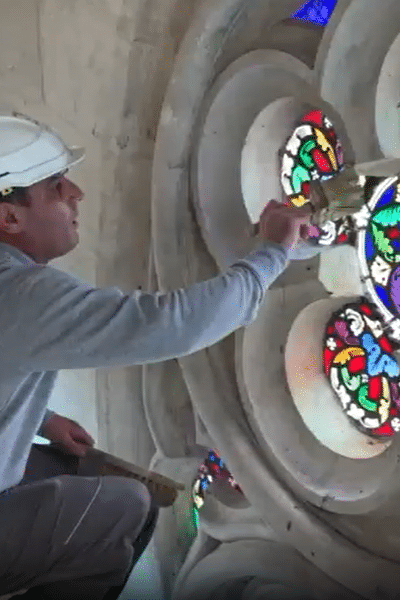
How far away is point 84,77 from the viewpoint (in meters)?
2.54

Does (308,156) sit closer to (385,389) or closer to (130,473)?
(385,389)

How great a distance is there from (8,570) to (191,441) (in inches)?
42.0

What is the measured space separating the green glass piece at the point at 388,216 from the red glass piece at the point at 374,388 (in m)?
0.39

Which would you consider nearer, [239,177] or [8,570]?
[8,570]

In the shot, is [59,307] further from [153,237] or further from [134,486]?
[153,237]

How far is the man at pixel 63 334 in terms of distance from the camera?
1.53 m

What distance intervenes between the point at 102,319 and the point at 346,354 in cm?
107

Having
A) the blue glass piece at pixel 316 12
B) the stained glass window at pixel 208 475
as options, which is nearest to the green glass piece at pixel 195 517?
the stained glass window at pixel 208 475

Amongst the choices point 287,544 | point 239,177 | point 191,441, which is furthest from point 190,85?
point 287,544

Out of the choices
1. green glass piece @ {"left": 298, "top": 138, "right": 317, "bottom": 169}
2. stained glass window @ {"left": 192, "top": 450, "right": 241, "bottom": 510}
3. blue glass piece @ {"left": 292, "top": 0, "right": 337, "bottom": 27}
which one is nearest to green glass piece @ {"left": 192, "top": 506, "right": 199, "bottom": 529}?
stained glass window @ {"left": 192, "top": 450, "right": 241, "bottom": 510}

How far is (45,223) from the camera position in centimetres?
169

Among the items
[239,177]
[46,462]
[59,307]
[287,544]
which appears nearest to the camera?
[59,307]

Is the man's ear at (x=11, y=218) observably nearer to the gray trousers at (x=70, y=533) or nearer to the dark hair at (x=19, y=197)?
the dark hair at (x=19, y=197)

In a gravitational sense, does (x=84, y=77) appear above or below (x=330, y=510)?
above
